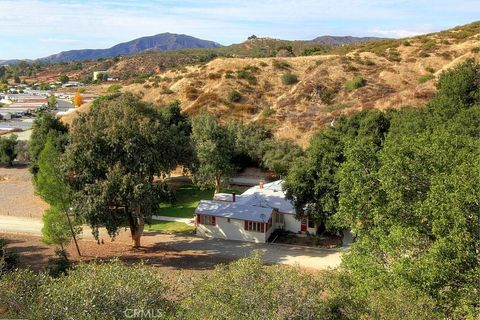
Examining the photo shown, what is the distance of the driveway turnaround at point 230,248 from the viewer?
25766 mm

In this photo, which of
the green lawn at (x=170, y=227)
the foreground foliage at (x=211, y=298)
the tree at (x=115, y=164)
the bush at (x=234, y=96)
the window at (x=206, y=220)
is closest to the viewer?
the foreground foliage at (x=211, y=298)

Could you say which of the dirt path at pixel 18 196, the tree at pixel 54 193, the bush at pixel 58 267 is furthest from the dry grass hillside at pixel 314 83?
the bush at pixel 58 267

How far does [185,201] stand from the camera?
3744 cm

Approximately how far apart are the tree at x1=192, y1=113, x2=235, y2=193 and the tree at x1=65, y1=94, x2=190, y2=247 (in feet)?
29.3

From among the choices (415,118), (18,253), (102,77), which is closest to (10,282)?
(18,253)

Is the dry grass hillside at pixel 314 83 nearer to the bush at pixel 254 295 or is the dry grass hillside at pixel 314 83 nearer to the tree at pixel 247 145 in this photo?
the tree at pixel 247 145

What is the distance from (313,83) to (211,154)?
30.5 meters

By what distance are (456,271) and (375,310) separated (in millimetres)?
3332

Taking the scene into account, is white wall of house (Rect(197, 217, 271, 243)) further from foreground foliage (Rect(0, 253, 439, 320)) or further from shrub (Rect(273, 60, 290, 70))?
shrub (Rect(273, 60, 290, 70))

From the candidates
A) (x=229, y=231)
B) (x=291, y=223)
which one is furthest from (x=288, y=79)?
(x=229, y=231)

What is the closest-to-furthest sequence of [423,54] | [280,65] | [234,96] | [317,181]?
[317,181], [234,96], [423,54], [280,65]

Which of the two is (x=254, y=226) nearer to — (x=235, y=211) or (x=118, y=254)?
(x=235, y=211)

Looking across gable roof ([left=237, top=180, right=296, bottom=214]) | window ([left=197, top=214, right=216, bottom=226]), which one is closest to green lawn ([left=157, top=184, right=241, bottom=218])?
window ([left=197, top=214, right=216, bottom=226])

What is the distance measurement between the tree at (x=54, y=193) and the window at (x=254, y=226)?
11098 mm
